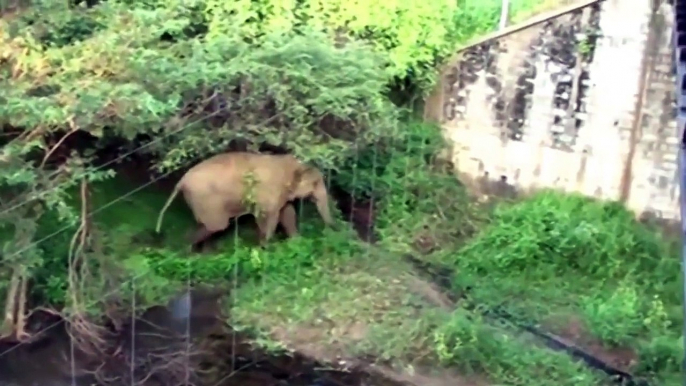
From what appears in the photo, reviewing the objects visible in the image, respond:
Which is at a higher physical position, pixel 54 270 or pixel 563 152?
pixel 563 152

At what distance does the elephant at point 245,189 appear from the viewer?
5.68 metres

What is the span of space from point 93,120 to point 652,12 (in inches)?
130

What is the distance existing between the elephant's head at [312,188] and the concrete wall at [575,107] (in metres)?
1.09

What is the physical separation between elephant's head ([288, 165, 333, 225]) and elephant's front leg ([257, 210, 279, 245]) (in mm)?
169

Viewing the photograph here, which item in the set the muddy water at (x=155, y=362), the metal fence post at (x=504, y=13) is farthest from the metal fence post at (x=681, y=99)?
the metal fence post at (x=504, y=13)

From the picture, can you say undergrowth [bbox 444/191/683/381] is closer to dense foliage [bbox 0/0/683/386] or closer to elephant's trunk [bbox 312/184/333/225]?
dense foliage [bbox 0/0/683/386]

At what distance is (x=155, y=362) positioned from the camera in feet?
16.4

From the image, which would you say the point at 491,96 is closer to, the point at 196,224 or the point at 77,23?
the point at 196,224

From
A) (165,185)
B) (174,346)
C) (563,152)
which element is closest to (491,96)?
(563,152)

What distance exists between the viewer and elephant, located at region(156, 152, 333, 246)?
18.6 feet

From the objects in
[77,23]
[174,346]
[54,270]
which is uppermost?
[77,23]

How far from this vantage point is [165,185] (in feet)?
19.1

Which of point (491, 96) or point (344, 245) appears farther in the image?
point (491, 96)

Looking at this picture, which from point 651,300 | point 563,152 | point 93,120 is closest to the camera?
→ point 93,120
